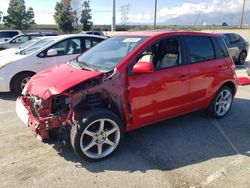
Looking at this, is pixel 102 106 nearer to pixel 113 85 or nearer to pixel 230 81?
pixel 113 85

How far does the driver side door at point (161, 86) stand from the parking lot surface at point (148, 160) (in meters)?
0.42

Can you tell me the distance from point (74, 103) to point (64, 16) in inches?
1827

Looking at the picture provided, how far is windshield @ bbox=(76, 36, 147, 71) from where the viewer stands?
427 cm

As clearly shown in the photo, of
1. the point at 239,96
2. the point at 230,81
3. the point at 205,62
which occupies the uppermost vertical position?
the point at 205,62

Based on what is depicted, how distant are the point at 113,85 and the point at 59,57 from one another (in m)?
4.34

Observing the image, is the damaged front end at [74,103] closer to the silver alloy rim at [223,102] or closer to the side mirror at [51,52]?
the silver alloy rim at [223,102]

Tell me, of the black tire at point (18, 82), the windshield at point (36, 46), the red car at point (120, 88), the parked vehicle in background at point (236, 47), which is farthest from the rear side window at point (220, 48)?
the parked vehicle in background at point (236, 47)

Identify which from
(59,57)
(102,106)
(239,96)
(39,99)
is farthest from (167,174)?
(59,57)

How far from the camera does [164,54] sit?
4.70m

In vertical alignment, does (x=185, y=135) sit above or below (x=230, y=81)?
below

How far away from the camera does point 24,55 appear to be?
7480 mm

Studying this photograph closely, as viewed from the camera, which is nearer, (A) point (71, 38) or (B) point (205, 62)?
(B) point (205, 62)

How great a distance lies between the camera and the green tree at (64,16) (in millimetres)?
47312

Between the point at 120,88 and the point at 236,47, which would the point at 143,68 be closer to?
the point at 120,88
